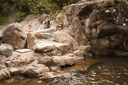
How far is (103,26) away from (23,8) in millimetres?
14502

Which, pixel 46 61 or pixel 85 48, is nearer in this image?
pixel 46 61

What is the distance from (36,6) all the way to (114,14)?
1234cm

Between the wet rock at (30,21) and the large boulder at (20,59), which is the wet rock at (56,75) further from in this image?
the wet rock at (30,21)

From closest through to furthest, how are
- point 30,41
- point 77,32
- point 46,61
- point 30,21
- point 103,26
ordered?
1. point 46,61
2. point 30,41
3. point 103,26
4. point 77,32
5. point 30,21

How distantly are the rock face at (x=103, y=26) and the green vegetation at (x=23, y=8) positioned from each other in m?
7.53

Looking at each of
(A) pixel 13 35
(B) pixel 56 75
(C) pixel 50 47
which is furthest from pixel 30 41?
(B) pixel 56 75

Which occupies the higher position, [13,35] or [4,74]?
[13,35]

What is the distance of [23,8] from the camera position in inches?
724

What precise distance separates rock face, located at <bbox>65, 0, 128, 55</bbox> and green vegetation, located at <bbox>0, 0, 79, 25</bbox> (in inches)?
296

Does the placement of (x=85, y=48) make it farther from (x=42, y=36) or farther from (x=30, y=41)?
(x=30, y=41)

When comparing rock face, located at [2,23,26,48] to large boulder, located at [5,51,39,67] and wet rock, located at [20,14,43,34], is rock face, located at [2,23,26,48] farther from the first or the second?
wet rock, located at [20,14,43,34]

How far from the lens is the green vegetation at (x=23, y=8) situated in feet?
53.1

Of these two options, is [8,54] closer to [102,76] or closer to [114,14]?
[102,76]

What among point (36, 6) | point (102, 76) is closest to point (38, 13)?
point (36, 6)
